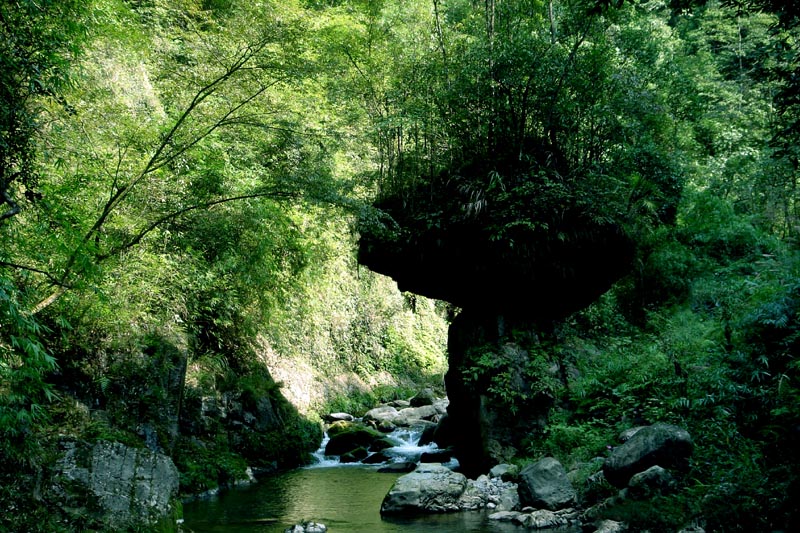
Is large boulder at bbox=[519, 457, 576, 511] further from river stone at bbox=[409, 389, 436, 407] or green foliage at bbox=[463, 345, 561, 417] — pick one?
river stone at bbox=[409, 389, 436, 407]

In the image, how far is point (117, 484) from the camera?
19.3 ft

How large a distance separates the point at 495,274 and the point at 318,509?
4.83 metres

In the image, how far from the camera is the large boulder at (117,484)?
5.67m

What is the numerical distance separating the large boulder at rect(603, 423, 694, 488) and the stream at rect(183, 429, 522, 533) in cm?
141

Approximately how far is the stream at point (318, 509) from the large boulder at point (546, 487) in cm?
55

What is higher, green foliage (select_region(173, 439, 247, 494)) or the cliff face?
the cliff face

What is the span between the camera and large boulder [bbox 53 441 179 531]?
18.6 feet

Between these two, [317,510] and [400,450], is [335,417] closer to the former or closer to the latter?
[400,450]

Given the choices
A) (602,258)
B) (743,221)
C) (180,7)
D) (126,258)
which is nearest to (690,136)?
(743,221)

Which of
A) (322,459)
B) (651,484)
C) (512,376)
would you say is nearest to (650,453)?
(651,484)

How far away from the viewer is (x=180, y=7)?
1377cm

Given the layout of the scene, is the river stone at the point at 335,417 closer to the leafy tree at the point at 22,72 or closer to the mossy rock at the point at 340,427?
the mossy rock at the point at 340,427

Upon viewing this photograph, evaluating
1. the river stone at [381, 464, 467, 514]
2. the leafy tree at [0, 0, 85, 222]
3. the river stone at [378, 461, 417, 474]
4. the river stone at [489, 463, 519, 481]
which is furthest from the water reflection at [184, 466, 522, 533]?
the leafy tree at [0, 0, 85, 222]

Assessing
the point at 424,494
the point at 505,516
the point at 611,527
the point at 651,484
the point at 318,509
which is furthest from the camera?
the point at 318,509
